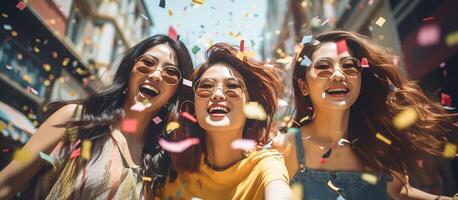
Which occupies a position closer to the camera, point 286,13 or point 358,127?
point 358,127

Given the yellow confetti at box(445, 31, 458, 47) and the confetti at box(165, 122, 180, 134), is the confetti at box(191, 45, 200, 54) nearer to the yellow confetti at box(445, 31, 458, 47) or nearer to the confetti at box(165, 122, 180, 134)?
the confetti at box(165, 122, 180, 134)

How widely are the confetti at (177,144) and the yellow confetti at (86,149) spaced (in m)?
0.56

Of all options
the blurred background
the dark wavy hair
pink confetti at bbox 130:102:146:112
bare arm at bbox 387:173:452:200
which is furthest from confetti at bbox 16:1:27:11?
bare arm at bbox 387:173:452:200

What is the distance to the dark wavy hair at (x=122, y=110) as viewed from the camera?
7.84ft

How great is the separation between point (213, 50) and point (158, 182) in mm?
1224

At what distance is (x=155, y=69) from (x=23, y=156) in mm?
1131

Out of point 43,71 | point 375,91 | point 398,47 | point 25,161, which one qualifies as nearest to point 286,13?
point 398,47

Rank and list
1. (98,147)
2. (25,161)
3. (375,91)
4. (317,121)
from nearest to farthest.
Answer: (25,161) → (98,147) → (317,121) → (375,91)

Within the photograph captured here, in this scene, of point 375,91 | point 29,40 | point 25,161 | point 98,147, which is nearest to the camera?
point 25,161

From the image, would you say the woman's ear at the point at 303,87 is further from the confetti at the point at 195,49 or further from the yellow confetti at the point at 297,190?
the confetti at the point at 195,49

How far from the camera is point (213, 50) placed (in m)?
2.78

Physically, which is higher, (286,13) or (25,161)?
(25,161)

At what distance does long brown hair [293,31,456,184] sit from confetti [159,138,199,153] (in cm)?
98

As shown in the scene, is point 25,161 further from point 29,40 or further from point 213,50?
point 29,40
